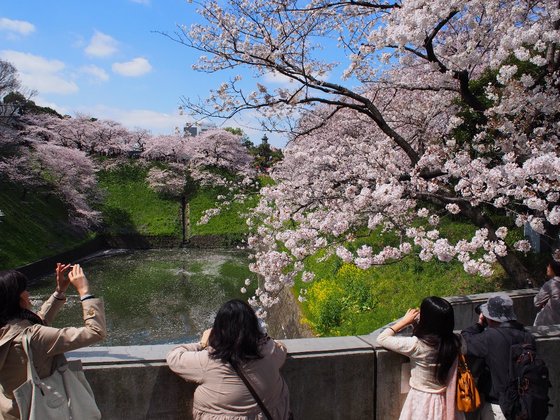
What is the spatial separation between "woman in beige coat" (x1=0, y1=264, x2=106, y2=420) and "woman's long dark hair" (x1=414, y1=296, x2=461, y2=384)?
1.89 m

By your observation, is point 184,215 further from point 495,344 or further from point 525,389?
point 525,389

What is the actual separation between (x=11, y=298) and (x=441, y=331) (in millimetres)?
2389

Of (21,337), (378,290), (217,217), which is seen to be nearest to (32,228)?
(217,217)

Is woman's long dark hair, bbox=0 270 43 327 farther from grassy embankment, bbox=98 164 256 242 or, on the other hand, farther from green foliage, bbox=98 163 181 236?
green foliage, bbox=98 163 181 236

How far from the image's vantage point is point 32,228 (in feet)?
74.7

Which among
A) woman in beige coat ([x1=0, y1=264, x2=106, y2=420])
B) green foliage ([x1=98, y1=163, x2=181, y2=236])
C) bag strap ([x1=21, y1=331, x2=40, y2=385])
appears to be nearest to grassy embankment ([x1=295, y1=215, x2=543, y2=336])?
woman in beige coat ([x1=0, y1=264, x2=106, y2=420])

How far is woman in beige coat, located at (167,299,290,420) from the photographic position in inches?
97.4

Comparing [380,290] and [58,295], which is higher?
[58,295]

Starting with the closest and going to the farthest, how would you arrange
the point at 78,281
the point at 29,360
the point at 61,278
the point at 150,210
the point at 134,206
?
the point at 29,360
the point at 78,281
the point at 61,278
the point at 150,210
the point at 134,206

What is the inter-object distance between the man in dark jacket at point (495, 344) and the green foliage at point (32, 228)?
18.6 meters

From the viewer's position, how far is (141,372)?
9.43 feet

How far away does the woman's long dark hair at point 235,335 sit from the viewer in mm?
2465

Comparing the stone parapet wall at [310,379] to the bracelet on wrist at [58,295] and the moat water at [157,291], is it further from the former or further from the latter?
the moat water at [157,291]

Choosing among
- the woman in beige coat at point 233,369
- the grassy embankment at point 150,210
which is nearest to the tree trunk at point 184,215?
the grassy embankment at point 150,210
